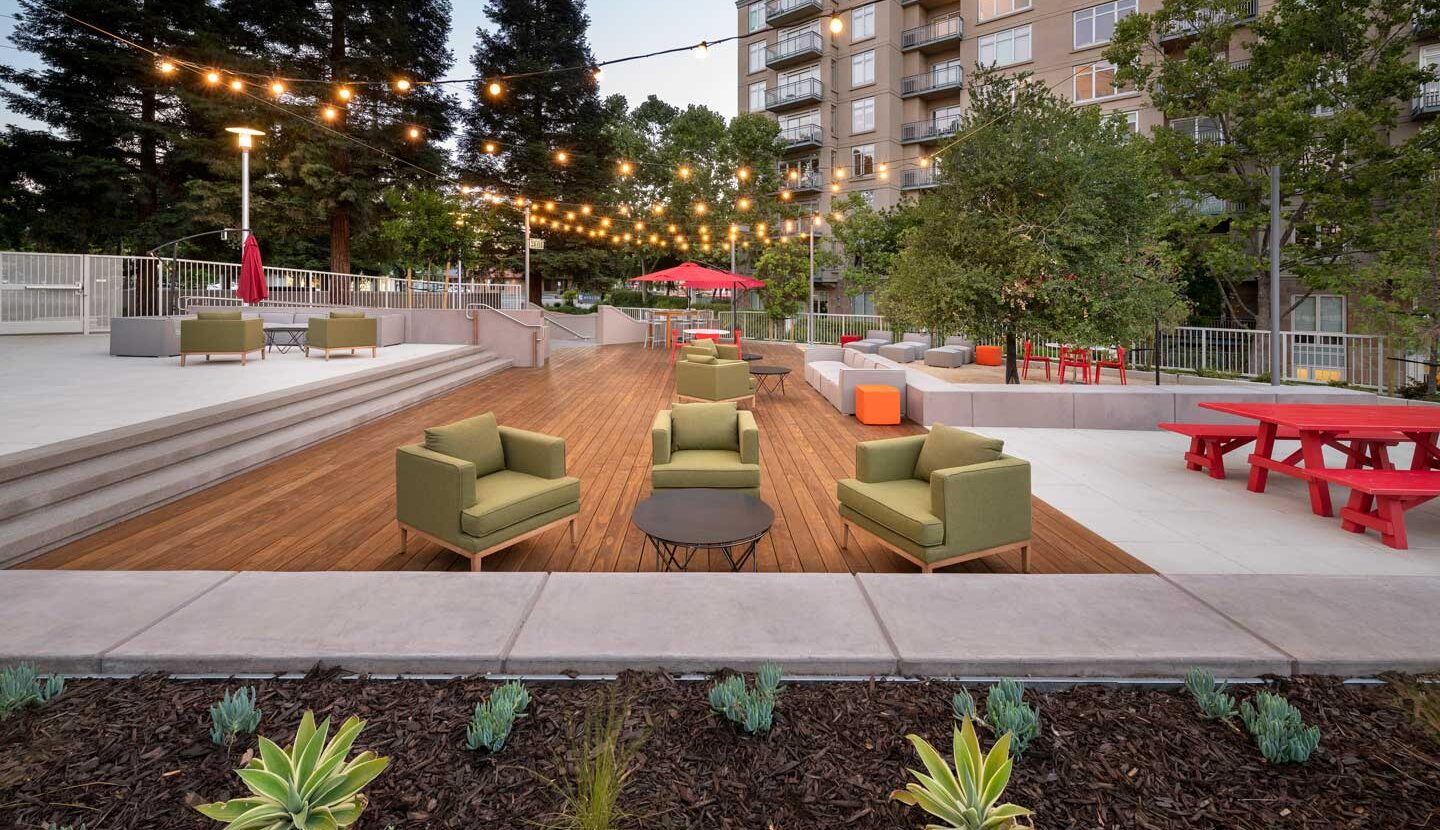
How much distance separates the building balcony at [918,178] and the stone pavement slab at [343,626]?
1145 inches

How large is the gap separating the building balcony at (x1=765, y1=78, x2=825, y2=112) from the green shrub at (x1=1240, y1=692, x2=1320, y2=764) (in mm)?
32222

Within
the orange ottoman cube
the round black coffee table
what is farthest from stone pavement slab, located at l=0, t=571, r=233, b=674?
the orange ottoman cube

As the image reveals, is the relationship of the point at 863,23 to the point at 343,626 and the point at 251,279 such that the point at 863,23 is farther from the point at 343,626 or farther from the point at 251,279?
the point at 343,626

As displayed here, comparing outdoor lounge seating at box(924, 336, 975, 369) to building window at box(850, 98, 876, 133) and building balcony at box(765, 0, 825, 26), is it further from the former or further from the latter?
building balcony at box(765, 0, 825, 26)

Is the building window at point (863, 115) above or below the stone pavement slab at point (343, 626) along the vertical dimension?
above

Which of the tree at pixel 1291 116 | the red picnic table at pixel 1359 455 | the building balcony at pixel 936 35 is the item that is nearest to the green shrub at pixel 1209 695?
the red picnic table at pixel 1359 455

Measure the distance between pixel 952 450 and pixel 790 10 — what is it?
32.2m

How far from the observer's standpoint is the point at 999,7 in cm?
2709

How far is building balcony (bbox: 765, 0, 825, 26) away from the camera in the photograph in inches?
1199

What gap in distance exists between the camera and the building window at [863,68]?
30.5 m

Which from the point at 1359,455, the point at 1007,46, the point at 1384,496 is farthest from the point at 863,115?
the point at 1384,496

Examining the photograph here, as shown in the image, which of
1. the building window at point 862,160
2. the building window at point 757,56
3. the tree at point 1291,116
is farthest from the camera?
the building window at point 757,56

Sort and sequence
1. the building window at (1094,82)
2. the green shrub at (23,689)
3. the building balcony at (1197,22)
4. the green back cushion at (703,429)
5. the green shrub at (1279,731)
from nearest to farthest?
the green shrub at (1279,731) < the green shrub at (23,689) < the green back cushion at (703,429) < the building balcony at (1197,22) < the building window at (1094,82)

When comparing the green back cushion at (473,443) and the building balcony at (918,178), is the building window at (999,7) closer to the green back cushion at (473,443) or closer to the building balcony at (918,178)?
the building balcony at (918,178)
